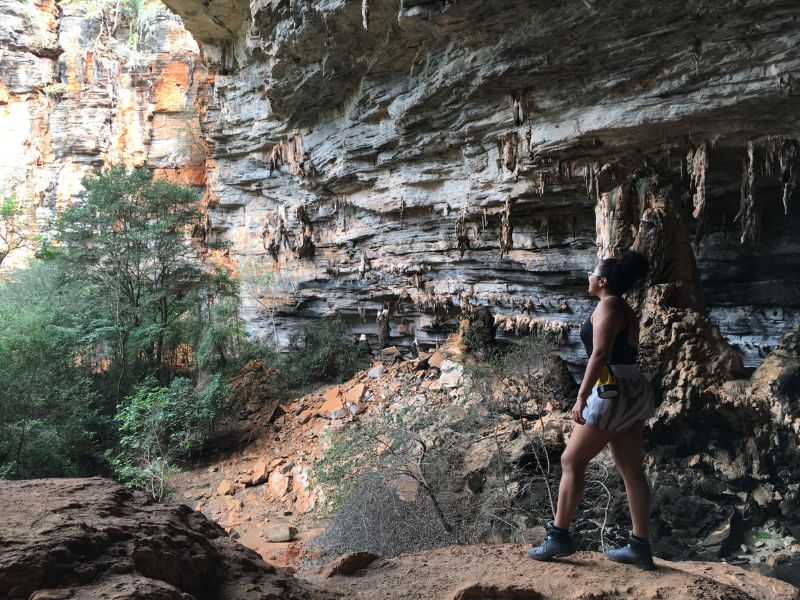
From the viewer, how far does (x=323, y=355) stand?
1321 centimetres

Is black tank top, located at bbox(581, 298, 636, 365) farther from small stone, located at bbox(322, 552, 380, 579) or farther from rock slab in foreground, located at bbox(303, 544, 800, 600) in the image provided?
small stone, located at bbox(322, 552, 380, 579)

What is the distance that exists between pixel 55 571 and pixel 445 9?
261 inches

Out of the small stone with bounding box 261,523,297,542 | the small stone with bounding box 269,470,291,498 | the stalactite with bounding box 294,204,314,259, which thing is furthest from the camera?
the stalactite with bounding box 294,204,314,259

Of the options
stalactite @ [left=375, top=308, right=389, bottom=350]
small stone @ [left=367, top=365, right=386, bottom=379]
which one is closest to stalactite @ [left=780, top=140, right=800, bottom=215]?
small stone @ [left=367, top=365, right=386, bottom=379]

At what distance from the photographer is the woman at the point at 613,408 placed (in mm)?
2453

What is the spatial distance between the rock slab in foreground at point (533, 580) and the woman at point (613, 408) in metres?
0.13

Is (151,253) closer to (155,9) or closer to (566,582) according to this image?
(566,582)

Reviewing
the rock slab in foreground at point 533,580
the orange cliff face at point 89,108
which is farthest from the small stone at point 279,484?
the orange cliff face at point 89,108

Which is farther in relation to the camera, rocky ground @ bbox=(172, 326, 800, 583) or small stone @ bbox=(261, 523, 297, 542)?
small stone @ bbox=(261, 523, 297, 542)

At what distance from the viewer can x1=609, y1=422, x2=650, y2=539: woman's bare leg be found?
253 centimetres

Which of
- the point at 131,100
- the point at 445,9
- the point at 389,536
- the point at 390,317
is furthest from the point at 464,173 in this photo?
the point at 131,100

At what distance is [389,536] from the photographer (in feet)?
16.9

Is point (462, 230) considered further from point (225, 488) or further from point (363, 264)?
point (225, 488)

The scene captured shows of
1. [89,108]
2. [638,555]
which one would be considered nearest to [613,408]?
[638,555]
